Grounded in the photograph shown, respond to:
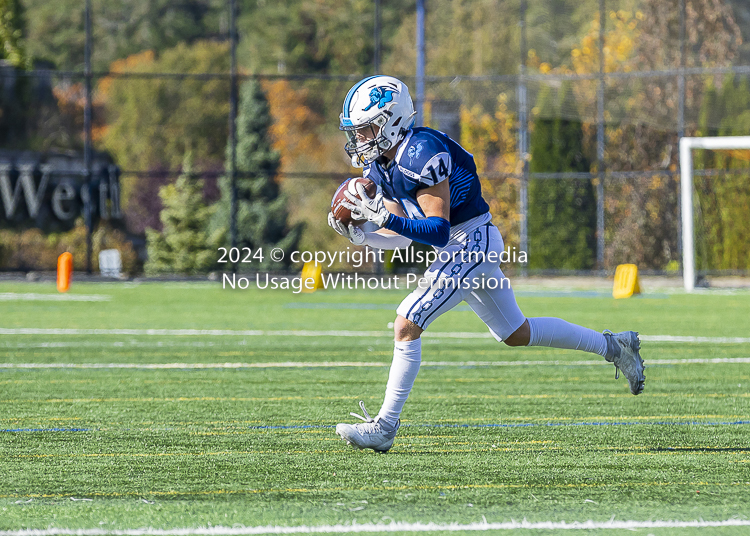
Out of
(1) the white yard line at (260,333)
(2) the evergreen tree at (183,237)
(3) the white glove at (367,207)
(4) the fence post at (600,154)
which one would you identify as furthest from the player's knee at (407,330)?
(2) the evergreen tree at (183,237)

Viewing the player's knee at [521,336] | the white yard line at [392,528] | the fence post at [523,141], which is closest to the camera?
the white yard line at [392,528]

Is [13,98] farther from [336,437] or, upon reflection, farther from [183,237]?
[336,437]

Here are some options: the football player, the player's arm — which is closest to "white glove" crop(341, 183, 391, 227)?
the football player

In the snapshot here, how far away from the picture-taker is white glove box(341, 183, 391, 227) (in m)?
4.70

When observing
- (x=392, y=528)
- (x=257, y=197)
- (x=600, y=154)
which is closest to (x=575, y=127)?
(x=600, y=154)

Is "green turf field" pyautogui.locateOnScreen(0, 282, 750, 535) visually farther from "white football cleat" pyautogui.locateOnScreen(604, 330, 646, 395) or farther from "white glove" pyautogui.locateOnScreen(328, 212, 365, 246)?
"white glove" pyautogui.locateOnScreen(328, 212, 365, 246)

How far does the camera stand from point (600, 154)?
75.9 ft

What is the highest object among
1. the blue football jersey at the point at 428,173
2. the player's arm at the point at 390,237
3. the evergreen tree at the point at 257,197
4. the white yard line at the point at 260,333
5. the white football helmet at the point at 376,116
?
the evergreen tree at the point at 257,197

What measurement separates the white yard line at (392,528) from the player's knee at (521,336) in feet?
5.90

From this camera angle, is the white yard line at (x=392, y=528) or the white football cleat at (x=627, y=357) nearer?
the white yard line at (x=392, y=528)

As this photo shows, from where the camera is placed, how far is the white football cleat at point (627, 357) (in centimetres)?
561

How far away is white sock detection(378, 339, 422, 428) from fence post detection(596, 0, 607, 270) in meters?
18.3

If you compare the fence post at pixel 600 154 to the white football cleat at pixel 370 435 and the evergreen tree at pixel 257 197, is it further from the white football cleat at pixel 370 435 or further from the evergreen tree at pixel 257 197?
the white football cleat at pixel 370 435

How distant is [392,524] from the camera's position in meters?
3.60
